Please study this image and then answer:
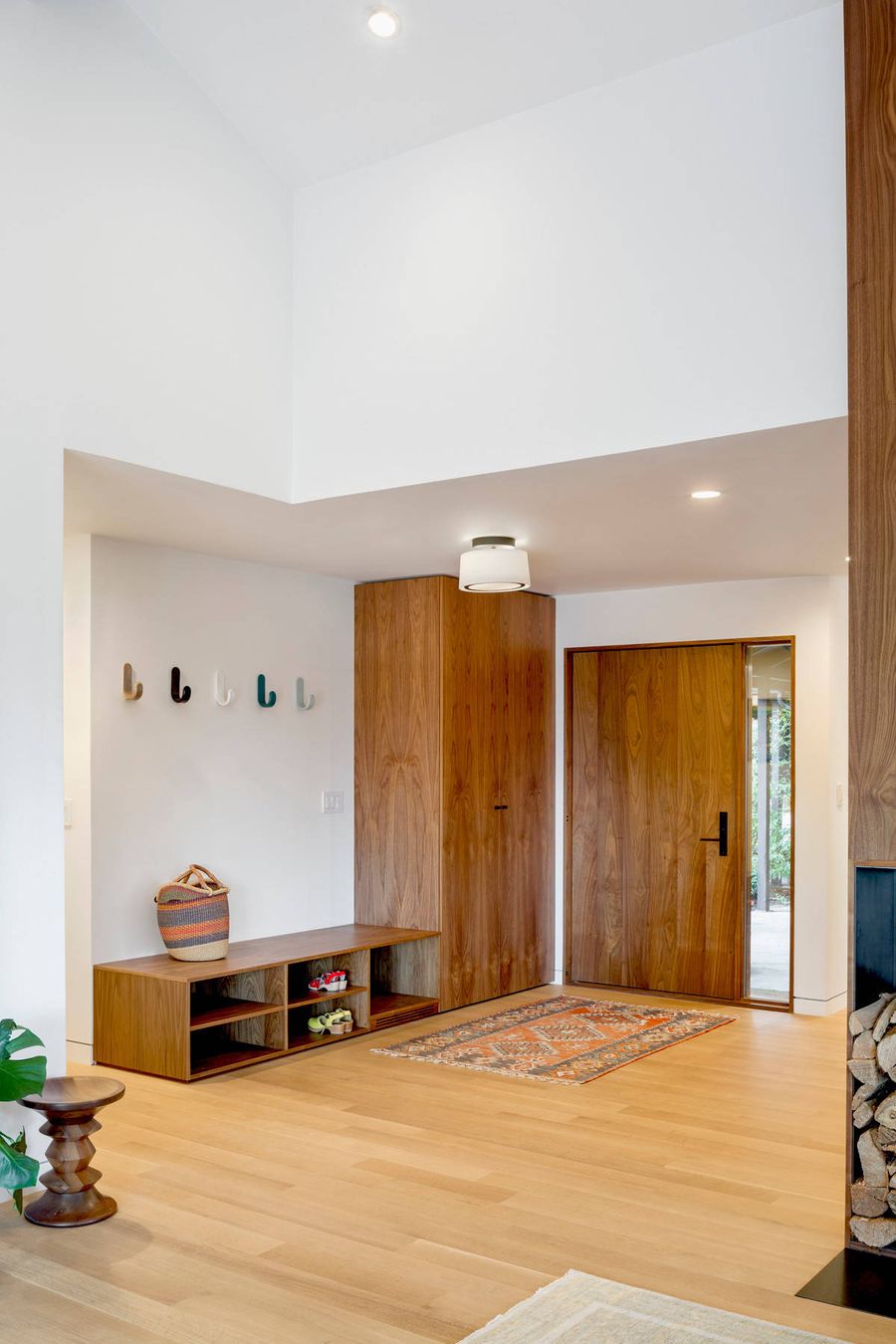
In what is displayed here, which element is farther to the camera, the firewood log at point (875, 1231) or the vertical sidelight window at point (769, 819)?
the vertical sidelight window at point (769, 819)

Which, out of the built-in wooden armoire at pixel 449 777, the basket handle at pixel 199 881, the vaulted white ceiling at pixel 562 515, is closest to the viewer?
the vaulted white ceiling at pixel 562 515

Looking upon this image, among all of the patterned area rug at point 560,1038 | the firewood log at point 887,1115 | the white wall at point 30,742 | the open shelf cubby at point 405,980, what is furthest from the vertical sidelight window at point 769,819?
the white wall at point 30,742

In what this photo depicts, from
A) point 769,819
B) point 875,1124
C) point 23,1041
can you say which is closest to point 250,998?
point 23,1041

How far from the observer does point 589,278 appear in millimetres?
3998

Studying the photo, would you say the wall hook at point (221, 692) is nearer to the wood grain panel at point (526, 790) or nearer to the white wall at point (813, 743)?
the wood grain panel at point (526, 790)

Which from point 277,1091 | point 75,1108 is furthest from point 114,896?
point 75,1108

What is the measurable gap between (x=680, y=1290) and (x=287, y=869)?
357 centimetres

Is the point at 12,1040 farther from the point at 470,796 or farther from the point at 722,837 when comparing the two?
the point at 722,837

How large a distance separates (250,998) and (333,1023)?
450 mm

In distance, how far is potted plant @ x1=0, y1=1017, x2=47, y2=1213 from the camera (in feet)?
10.2

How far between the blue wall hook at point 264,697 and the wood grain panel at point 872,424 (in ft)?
11.5

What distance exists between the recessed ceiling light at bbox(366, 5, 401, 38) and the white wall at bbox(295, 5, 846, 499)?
Result: 18.2 inches

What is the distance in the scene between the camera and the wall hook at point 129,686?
538cm

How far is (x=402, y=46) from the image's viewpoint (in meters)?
3.99
